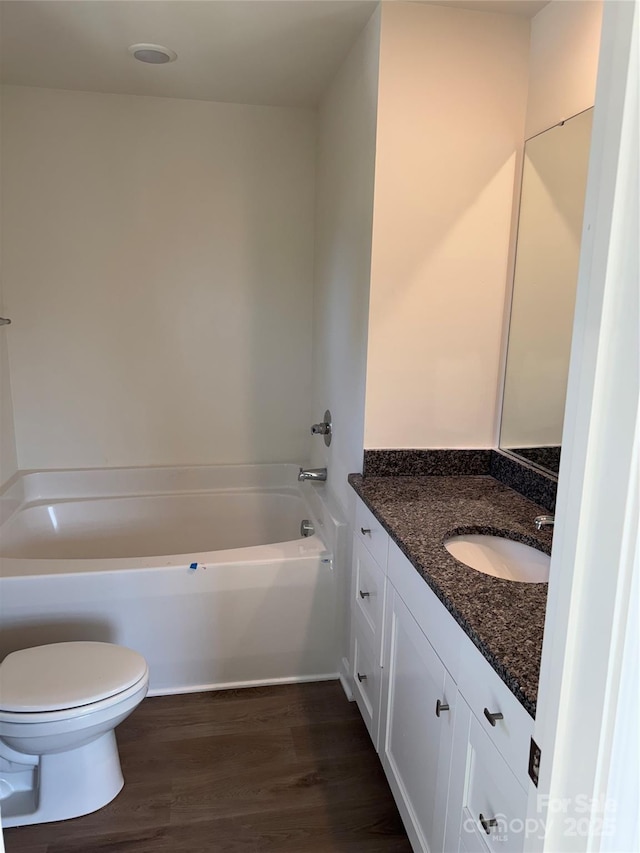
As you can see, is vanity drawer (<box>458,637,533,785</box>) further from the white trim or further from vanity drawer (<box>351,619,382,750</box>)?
vanity drawer (<box>351,619,382,750</box>)

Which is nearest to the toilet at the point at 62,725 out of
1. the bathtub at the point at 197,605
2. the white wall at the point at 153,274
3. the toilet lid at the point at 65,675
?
the toilet lid at the point at 65,675

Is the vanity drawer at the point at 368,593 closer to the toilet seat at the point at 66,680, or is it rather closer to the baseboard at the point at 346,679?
the baseboard at the point at 346,679

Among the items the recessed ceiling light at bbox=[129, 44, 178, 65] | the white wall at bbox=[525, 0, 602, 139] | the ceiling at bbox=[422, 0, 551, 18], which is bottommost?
the white wall at bbox=[525, 0, 602, 139]

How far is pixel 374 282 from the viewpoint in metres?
1.99

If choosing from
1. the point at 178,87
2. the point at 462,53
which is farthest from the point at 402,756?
the point at 178,87

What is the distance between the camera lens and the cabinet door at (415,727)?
134cm

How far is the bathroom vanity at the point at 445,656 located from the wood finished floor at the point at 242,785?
12cm

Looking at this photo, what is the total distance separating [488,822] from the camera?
3.61 feet

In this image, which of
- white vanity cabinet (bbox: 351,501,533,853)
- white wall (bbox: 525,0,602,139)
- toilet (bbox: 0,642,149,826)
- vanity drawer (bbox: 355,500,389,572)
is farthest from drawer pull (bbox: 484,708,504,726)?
white wall (bbox: 525,0,602,139)

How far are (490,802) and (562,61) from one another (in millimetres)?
1899

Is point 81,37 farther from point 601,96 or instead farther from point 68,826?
point 68,826

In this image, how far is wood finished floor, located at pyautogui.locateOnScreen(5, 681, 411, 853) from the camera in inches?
66.4

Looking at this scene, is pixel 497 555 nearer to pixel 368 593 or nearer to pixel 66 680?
pixel 368 593

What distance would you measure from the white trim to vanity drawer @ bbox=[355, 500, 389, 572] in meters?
1.16
